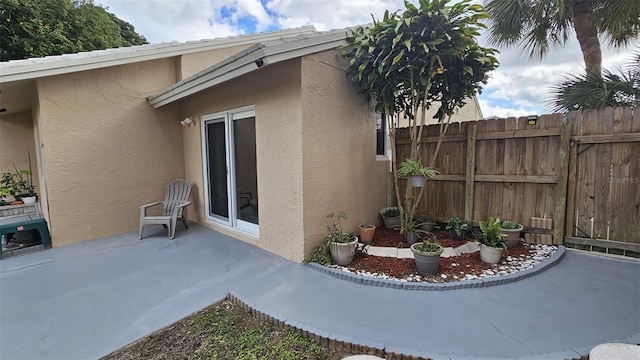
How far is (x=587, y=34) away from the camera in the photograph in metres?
5.77

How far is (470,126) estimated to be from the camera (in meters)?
4.96

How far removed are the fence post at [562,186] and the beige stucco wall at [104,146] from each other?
742 cm

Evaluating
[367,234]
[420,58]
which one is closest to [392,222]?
[367,234]

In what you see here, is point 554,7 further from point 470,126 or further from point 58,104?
point 58,104

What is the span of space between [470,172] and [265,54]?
395 centimetres

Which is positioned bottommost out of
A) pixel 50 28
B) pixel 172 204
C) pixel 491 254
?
Result: pixel 491 254

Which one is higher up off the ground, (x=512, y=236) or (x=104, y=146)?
(x=104, y=146)

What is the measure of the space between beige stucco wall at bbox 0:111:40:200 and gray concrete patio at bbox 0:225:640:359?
438 cm

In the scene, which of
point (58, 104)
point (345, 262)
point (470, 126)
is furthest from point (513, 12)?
point (58, 104)

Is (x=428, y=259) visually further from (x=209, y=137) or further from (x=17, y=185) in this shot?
(x=17, y=185)

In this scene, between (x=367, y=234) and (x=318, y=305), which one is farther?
Result: (x=367, y=234)

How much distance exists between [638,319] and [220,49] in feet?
28.8

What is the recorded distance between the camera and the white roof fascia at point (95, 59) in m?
4.21

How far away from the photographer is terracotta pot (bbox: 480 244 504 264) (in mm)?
3850
